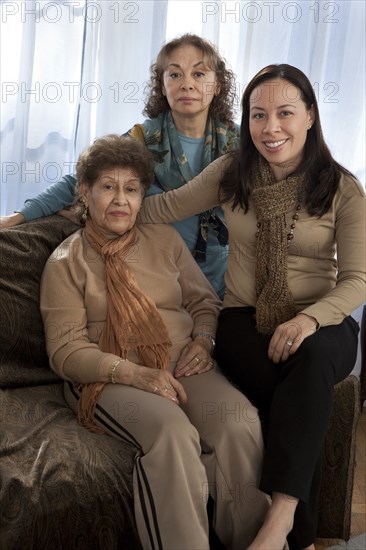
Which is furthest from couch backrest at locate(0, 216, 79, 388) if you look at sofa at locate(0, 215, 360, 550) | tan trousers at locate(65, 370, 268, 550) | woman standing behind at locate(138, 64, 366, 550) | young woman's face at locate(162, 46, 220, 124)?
young woman's face at locate(162, 46, 220, 124)

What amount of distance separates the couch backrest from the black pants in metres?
0.52

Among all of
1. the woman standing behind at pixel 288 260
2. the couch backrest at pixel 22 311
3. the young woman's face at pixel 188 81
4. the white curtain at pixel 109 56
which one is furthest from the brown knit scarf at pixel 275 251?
the white curtain at pixel 109 56

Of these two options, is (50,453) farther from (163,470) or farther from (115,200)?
(115,200)

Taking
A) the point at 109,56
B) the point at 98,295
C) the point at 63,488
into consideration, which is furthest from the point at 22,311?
the point at 109,56

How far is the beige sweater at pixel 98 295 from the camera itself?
210cm

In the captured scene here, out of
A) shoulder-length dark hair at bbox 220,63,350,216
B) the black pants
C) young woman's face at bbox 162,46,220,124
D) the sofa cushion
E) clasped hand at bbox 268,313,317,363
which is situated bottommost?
the sofa cushion

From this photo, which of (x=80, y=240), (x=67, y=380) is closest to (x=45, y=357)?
(x=67, y=380)

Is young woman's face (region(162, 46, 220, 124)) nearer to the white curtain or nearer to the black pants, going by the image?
the white curtain

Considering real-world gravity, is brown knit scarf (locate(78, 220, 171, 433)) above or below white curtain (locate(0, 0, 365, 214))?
below

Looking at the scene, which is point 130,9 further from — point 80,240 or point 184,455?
point 184,455

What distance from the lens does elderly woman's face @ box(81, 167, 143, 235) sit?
2225mm

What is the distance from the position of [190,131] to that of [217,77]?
19cm

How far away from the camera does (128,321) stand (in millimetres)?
2141

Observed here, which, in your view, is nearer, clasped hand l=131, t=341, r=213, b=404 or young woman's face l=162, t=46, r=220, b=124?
clasped hand l=131, t=341, r=213, b=404
